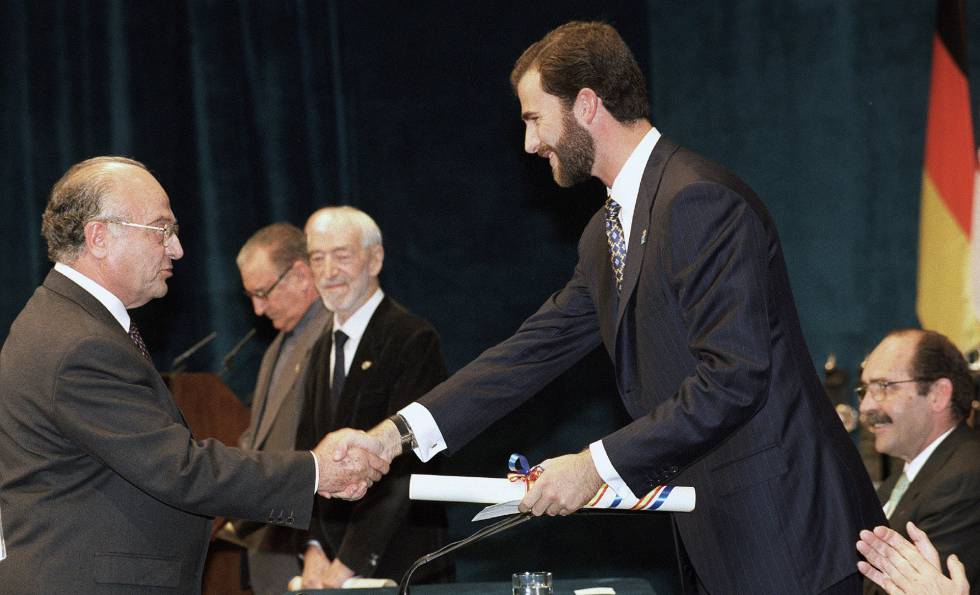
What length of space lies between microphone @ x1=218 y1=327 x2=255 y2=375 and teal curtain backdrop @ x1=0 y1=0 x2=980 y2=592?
5cm

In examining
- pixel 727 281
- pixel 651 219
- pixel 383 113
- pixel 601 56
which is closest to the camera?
pixel 727 281

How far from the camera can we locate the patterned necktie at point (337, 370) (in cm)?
443

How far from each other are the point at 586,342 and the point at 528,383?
190 mm

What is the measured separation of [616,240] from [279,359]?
2468 millimetres

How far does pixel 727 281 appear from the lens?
2.40 meters

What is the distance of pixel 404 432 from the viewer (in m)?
3.17

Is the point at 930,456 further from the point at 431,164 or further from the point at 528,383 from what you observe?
the point at 431,164

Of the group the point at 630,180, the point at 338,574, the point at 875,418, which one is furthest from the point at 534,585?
the point at 875,418

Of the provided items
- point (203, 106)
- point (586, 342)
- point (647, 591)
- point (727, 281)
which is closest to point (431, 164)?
point (203, 106)

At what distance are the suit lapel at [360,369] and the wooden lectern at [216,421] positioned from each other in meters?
0.85

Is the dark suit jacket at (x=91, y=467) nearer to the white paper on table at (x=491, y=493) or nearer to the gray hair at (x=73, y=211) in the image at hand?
the gray hair at (x=73, y=211)

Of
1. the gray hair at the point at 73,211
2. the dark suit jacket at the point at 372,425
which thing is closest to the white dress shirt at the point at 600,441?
the gray hair at the point at 73,211

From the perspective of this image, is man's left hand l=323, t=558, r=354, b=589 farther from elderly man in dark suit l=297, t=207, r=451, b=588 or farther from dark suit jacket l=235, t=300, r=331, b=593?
dark suit jacket l=235, t=300, r=331, b=593

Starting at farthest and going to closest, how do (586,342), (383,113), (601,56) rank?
(383,113) < (586,342) < (601,56)
